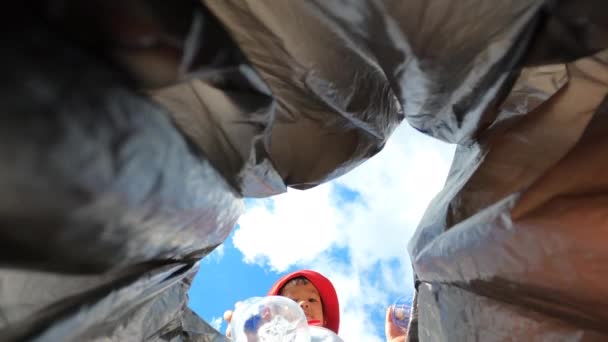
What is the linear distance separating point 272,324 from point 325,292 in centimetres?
65

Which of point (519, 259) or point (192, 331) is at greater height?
point (519, 259)

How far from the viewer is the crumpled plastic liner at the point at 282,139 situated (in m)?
0.19

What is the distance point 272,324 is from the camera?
104 cm

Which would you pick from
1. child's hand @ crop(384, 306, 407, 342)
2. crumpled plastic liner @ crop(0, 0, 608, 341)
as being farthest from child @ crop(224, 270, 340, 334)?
crumpled plastic liner @ crop(0, 0, 608, 341)

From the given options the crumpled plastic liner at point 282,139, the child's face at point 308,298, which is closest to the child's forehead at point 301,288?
the child's face at point 308,298

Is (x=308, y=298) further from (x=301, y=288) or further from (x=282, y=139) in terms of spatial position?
(x=282, y=139)

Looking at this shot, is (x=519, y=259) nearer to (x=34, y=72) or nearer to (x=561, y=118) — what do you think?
(x=561, y=118)

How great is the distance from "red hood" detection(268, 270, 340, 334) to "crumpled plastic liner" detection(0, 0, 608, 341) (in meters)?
1.03

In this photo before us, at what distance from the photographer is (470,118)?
19.5 inches

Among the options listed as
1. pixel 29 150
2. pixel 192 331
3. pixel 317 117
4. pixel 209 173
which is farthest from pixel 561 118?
pixel 192 331

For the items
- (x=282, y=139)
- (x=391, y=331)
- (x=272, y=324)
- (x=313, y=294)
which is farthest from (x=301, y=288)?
(x=282, y=139)

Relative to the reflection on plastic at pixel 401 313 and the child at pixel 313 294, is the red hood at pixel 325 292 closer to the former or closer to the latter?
the child at pixel 313 294

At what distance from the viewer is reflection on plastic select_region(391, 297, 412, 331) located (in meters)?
1.40

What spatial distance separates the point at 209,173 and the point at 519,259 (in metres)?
0.30
